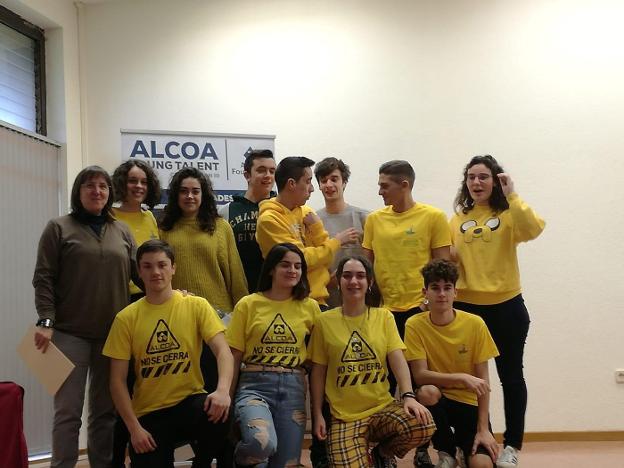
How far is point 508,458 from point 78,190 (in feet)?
7.75

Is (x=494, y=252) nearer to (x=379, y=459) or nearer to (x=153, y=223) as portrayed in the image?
(x=379, y=459)

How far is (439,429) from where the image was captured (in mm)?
2602

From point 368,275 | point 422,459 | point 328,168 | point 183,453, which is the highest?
point 328,168

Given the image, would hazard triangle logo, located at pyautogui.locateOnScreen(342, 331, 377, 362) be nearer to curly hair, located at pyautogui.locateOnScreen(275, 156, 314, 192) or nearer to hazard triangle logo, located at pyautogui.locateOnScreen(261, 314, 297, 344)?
hazard triangle logo, located at pyautogui.locateOnScreen(261, 314, 297, 344)

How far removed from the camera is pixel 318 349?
2.55 m

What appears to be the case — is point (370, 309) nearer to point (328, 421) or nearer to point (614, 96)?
point (328, 421)

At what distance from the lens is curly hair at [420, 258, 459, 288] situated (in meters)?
2.58

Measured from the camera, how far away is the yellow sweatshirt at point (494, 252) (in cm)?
279

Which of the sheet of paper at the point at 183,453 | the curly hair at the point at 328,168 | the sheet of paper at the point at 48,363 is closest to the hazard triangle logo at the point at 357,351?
the curly hair at the point at 328,168

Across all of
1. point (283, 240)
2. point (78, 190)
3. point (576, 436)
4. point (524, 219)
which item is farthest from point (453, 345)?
point (576, 436)

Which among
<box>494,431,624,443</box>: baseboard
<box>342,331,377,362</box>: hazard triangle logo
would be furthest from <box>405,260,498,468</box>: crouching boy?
<box>494,431,624,443</box>: baseboard

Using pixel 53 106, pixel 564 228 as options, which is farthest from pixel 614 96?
pixel 53 106

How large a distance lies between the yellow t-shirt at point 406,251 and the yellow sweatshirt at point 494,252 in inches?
5.4

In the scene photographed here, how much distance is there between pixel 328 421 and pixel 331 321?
44 centimetres
